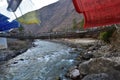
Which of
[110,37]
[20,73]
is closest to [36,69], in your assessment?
[20,73]

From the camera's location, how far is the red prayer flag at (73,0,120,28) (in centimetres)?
789

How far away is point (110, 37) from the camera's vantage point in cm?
3962

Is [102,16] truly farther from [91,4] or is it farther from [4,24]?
[4,24]

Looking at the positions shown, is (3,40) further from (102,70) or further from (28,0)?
(102,70)

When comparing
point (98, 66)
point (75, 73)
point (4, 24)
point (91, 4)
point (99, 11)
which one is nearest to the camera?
point (91, 4)

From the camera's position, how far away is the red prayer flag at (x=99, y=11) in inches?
311

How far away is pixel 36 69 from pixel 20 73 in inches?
86.7

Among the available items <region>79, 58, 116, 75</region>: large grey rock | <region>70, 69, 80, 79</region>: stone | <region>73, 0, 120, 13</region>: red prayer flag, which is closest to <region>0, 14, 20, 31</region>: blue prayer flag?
<region>73, 0, 120, 13</region>: red prayer flag

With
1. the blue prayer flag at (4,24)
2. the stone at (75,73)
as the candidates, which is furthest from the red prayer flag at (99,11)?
the stone at (75,73)

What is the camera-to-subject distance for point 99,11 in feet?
27.6

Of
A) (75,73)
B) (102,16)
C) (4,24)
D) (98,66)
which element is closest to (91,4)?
(102,16)

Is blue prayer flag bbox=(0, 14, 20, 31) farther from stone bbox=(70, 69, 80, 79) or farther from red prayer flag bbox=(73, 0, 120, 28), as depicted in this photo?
stone bbox=(70, 69, 80, 79)

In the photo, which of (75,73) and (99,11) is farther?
(75,73)

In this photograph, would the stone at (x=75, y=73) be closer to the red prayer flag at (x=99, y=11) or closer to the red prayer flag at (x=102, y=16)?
the red prayer flag at (x=102, y=16)
